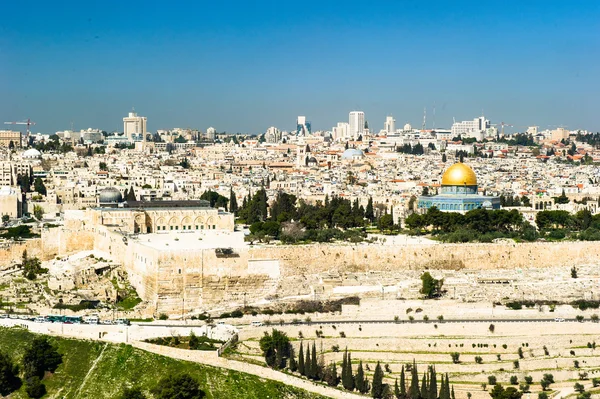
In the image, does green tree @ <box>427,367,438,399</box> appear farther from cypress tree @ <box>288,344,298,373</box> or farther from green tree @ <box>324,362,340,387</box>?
cypress tree @ <box>288,344,298,373</box>

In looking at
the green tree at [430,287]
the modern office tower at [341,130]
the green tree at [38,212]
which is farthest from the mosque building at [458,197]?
the modern office tower at [341,130]

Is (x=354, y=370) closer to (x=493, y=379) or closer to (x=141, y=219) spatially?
(x=493, y=379)

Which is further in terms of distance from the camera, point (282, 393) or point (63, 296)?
point (63, 296)

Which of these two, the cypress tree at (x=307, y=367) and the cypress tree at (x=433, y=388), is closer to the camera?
the cypress tree at (x=433, y=388)

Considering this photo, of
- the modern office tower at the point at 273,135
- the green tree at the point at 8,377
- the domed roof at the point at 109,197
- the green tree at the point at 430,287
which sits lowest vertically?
the green tree at the point at 8,377

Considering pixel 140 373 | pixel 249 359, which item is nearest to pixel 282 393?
pixel 249 359

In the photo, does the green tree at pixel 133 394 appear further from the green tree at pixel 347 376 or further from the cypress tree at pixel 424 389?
the cypress tree at pixel 424 389

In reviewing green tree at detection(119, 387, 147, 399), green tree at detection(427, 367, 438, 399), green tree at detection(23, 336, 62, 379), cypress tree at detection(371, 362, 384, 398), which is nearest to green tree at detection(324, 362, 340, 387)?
cypress tree at detection(371, 362, 384, 398)
